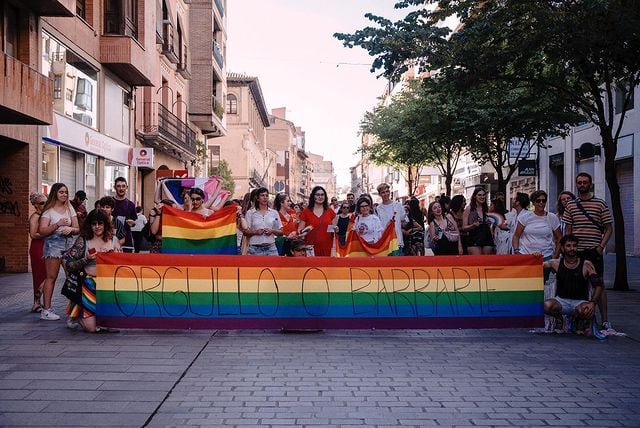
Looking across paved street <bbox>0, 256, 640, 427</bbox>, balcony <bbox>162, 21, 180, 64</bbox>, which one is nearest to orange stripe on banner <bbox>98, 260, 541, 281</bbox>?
paved street <bbox>0, 256, 640, 427</bbox>

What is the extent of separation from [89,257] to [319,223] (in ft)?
10.9

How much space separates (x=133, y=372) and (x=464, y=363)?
323 centimetres

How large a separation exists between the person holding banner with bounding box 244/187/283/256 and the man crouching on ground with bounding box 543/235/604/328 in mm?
3763

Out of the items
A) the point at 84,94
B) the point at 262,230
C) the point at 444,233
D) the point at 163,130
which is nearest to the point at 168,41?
the point at 163,130

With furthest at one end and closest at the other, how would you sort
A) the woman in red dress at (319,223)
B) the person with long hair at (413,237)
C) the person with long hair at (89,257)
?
the person with long hair at (413,237) < the woman in red dress at (319,223) < the person with long hair at (89,257)

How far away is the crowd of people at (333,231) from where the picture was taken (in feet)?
29.1

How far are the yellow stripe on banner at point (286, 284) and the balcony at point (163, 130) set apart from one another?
20.7 metres

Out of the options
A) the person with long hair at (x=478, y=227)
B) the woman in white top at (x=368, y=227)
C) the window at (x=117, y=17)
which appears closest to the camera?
the woman in white top at (x=368, y=227)

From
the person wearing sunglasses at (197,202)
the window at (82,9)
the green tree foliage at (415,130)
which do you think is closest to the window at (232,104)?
the green tree foliage at (415,130)

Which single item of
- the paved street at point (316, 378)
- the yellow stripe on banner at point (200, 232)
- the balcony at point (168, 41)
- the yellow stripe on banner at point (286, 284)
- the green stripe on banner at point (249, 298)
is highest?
the balcony at point (168, 41)

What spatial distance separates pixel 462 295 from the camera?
888 centimetres

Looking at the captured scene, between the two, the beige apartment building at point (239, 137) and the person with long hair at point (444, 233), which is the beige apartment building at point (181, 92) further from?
the beige apartment building at point (239, 137)

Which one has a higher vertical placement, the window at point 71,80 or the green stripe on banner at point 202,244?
the window at point 71,80

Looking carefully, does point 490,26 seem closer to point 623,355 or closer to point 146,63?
point 623,355
